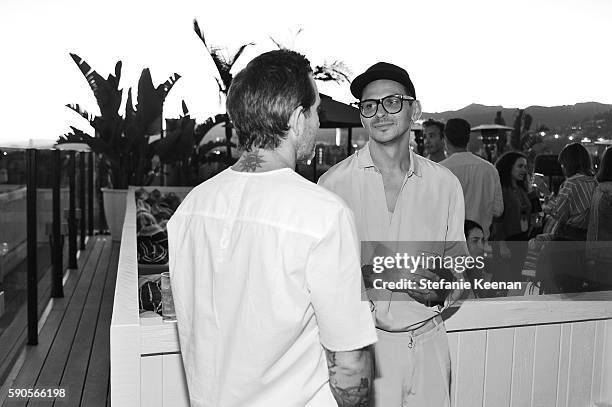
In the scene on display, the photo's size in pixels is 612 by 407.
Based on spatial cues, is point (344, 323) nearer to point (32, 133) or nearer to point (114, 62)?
point (114, 62)

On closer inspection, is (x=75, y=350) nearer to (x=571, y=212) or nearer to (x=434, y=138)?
(x=434, y=138)

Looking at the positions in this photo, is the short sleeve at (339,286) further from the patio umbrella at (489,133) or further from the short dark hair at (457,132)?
the patio umbrella at (489,133)

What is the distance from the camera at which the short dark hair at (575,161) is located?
183 inches

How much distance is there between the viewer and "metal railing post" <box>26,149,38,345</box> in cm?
497

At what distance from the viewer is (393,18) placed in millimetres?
12055

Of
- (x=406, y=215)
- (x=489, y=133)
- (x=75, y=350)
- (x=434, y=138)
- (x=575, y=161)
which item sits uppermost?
(x=489, y=133)

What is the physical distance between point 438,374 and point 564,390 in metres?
0.90

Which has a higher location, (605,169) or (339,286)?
(605,169)

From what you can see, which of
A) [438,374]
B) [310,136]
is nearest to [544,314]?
[438,374]

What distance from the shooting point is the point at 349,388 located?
52.6 inches

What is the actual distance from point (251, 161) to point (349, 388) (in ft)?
1.50

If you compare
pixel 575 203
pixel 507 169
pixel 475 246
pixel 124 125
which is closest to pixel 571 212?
pixel 575 203

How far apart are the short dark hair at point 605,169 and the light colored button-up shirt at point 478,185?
2.43 feet

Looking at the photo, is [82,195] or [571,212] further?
[82,195]
